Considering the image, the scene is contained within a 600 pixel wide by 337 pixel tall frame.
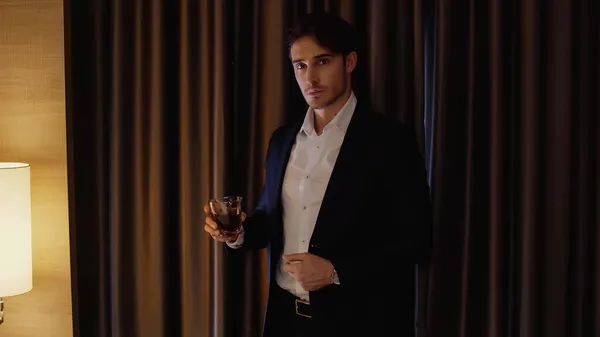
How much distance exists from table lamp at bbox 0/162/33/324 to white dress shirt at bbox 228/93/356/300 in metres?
0.86

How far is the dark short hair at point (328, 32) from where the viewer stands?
→ 5.57 ft

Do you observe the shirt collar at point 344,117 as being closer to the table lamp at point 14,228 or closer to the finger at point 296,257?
the finger at point 296,257

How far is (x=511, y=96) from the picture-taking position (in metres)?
1.91

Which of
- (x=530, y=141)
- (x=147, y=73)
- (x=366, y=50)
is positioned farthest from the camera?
(x=147, y=73)

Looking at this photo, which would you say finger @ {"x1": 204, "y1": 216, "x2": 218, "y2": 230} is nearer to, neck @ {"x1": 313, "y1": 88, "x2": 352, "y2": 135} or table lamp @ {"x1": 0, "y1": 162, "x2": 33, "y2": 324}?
neck @ {"x1": 313, "y1": 88, "x2": 352, "y2": 135}

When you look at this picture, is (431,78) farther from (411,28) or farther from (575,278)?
(575,278)

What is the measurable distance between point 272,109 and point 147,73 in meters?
0.44

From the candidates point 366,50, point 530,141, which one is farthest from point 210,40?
point 530,141

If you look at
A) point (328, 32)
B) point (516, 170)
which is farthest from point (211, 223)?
point (516, 170)

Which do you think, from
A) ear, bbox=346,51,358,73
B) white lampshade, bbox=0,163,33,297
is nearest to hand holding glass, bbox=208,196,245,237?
ear, bbox=346,51,358,73

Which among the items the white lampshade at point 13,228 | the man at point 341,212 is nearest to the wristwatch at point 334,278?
the man at point 341,212

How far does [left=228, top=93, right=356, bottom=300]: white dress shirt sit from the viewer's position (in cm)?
170

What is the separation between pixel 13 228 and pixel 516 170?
151 cm

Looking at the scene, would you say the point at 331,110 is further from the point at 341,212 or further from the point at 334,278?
the point at 334,278
